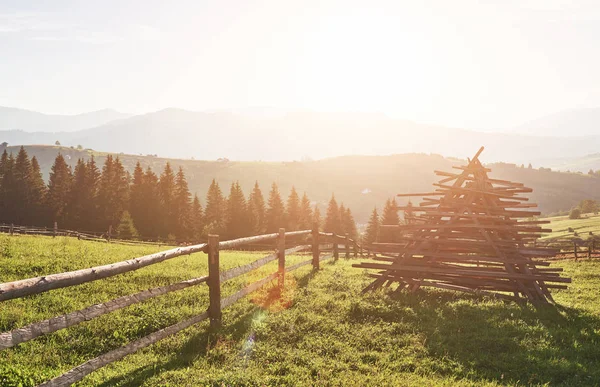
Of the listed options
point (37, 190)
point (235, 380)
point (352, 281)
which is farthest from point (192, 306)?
point (37, 190)

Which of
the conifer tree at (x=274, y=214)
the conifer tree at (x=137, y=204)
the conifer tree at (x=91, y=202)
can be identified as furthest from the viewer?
the conifer tree at (x=274, y=214)

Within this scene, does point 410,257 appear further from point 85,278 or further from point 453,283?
point 85,278

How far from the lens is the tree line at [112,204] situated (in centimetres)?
6812

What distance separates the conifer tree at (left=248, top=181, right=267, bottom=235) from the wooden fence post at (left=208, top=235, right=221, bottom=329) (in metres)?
66.6

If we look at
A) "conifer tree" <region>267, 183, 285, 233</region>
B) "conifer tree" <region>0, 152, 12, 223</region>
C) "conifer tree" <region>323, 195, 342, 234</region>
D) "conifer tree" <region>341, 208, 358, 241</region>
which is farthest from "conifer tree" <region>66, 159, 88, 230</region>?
"conifer tree" <region>341, 208, 358, 241</region>

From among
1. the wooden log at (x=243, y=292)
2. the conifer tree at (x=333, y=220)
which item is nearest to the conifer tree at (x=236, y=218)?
the conifer tree at (x=333, y=220)

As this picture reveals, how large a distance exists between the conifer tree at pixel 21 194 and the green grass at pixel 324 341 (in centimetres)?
7097

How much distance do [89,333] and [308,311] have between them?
4.76m

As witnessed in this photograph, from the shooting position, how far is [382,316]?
9273 mm

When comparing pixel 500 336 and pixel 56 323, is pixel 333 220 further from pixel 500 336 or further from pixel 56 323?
pixel 56 323

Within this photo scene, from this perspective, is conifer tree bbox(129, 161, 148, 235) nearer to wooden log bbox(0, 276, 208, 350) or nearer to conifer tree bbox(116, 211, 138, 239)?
conifer tree bbox(116, 211, 138, 239)

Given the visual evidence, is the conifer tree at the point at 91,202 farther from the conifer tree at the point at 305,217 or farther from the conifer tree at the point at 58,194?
the conifer tree at the point at 305,217

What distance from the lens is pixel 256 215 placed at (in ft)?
250

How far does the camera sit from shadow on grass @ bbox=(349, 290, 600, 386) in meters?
6.47
